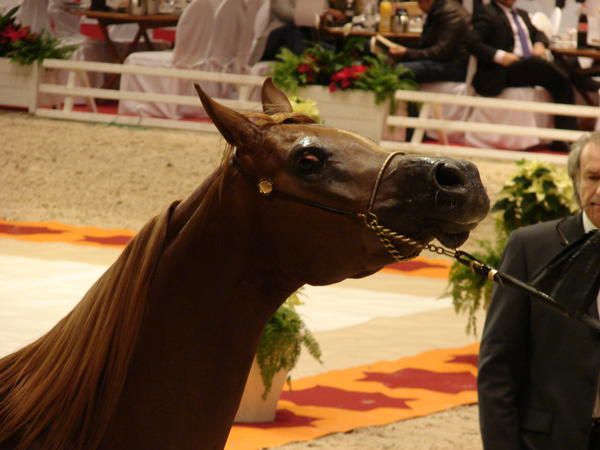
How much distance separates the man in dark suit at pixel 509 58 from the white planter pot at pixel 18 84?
4.89 metres

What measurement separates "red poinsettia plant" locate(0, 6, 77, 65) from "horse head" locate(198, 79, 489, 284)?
12234 millimetres

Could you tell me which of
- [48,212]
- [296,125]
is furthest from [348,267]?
[48,212]

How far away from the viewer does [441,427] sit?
A: 5883mm

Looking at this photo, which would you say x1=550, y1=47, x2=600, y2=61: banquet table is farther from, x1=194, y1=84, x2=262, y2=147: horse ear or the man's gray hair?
x1=194, y1=84, x2=262, y2=147: horse ear

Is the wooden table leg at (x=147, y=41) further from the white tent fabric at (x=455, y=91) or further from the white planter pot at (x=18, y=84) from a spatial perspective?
the white tent fabric at (x=455, y=91)

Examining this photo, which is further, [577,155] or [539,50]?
[539,50]

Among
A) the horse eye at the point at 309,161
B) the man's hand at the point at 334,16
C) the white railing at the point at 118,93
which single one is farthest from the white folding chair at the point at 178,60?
the horse eye at the point at 309,161

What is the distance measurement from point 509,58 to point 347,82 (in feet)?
5.28

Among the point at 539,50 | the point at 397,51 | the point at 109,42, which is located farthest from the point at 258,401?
the point at 109,42

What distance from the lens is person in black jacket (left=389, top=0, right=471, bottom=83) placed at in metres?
12.5

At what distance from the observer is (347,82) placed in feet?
41.8

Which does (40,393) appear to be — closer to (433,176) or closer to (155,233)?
(155,233)

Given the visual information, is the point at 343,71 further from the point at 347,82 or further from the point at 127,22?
the point at 127,22

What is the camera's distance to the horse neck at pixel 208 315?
7.02 feet
